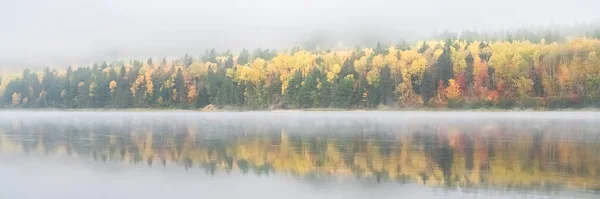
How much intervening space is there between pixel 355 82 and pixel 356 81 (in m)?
0.57

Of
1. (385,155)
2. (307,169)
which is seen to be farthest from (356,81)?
(307,169)

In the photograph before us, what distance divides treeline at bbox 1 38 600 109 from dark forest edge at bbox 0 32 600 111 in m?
0.17

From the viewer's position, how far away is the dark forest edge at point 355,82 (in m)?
96.1

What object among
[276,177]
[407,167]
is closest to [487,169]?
[407,167]

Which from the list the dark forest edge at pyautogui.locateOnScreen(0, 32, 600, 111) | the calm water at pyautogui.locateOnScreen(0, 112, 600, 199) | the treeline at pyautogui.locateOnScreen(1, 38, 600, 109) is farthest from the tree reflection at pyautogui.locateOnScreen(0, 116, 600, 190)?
the treeline at pyautogui.locateOnScreen(1, 38, 600, 109)

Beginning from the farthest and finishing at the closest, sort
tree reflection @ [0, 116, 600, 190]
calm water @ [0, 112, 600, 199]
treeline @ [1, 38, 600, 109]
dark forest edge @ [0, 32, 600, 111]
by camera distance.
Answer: treeline @ [1, 38, 600, 109], dark forest edge @ [0, 32, 600, 111], tree reflection @ [0, 116, 600, 190], calm water @ [0, 112, 600, 199]

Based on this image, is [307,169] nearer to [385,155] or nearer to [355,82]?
[385,155]

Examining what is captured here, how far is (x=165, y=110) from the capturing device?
125812 mm

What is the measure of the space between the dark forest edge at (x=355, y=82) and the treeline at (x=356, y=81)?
17 centimetres

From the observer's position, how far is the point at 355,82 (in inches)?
4326

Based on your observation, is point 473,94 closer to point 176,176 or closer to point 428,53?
point 428,53

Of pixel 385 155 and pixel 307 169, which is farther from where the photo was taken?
pixel 385 155

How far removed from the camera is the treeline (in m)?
96.3

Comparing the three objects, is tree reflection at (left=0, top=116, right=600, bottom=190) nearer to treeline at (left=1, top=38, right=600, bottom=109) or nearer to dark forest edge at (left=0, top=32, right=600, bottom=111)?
dark forest edge at (left=0, top=32, right=600, bottom=111)
